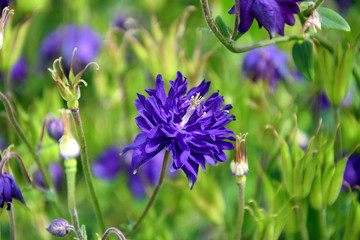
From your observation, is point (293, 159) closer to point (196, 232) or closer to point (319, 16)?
point (319, 16)

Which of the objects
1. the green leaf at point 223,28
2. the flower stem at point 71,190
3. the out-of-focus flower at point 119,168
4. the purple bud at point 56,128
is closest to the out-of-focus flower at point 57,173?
the out-of-focus flower at point 119,168

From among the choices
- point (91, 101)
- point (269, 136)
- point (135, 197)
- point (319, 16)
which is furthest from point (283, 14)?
point (91, 101)

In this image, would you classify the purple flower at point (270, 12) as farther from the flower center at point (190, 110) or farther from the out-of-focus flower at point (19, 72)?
the out-of-focus flower at point (19, 72)

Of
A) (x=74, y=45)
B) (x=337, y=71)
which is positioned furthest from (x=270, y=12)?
(x=74, y=45)

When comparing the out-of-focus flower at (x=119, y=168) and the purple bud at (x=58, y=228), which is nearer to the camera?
the purple bud at (x=58, y=228)

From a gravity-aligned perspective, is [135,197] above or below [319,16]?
below
